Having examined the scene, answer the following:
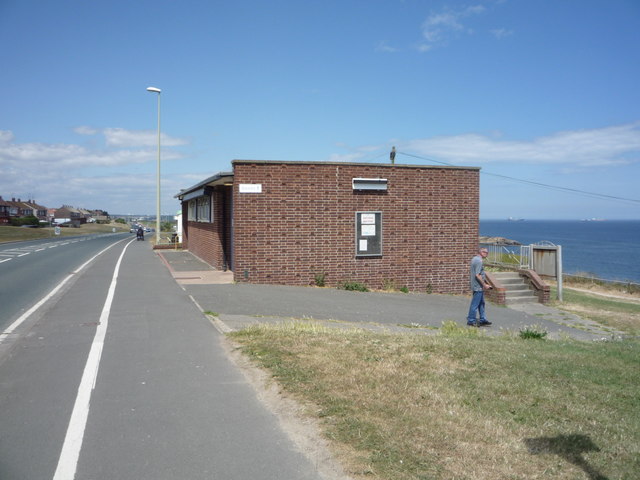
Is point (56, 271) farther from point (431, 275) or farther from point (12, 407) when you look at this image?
point (12, 407)

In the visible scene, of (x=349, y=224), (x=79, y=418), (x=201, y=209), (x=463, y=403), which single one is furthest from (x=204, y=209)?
(x=463, y=403)

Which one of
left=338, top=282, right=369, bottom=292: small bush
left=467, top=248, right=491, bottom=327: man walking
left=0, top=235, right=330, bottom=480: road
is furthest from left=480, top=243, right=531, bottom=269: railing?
left=0, top=235, right=330, bottom=480: road

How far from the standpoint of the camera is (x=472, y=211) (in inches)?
727

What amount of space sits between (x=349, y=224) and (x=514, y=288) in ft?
19.7

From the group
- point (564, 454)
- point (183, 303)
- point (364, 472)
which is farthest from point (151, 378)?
point (183, 303)

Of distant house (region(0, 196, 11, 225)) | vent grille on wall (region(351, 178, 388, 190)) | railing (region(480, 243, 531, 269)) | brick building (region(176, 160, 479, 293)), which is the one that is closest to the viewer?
brick building (region(176, 160, 479, 293))

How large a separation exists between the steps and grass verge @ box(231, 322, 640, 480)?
32.1 feet

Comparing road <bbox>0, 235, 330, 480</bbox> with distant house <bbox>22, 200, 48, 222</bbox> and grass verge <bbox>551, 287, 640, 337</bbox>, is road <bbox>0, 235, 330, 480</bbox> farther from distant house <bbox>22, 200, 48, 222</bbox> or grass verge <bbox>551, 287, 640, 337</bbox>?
distant house <bbox>22, 200, 48, 222</bbox>

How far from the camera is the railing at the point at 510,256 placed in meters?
20.0

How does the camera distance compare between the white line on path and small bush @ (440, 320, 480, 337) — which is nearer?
the white line on path

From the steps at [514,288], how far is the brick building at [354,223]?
125cm

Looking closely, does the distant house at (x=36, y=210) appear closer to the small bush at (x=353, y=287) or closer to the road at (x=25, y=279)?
the road at (x=25, y=279)

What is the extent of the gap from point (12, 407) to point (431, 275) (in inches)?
559

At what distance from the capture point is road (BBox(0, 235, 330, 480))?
4.12 meters
